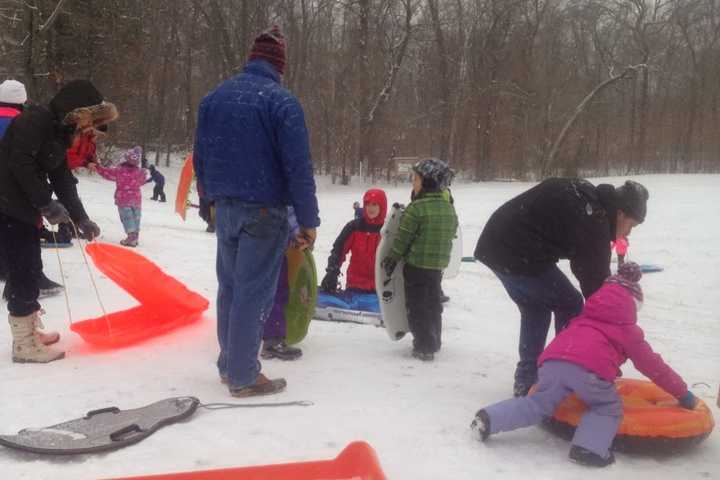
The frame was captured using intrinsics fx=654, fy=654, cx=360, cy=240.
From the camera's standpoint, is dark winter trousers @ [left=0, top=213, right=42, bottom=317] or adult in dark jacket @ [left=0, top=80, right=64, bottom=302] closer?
dark winter trousers @ [left=0, top=213, right=42, bottom=317]

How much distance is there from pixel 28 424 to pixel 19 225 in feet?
4.63

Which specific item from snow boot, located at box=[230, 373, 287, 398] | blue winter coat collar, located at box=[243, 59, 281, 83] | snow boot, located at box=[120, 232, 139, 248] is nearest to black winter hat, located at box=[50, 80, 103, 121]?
blue winter coat collar, located at box=[243, 59, 281, 83]

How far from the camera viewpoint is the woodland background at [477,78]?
102ft

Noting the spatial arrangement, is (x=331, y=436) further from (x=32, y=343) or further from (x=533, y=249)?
(x=32, y=343)

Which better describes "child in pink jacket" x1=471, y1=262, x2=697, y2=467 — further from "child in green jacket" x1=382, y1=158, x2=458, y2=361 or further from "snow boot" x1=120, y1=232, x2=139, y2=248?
"snow boot" x1=120, y1=232, x2=139, y2=248

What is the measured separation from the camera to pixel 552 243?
12.0ft

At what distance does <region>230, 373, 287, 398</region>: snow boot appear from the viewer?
3607mm

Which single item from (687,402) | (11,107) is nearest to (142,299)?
(11,107)

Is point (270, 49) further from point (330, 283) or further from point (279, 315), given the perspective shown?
point (330, 283)

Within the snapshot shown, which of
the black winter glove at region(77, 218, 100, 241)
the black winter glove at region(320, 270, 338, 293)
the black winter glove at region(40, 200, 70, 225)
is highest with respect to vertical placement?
the black winter glove at region(40, 200, 70, 225)

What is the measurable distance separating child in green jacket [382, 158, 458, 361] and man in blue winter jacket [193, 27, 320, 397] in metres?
1.23

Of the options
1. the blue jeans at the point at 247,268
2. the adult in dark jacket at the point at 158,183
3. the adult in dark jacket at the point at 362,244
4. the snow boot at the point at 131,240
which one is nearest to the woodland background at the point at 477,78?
the adult in dark jacket at the point at 158,183

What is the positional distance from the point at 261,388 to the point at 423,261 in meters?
1.61

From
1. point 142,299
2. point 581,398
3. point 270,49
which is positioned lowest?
point 581,398
